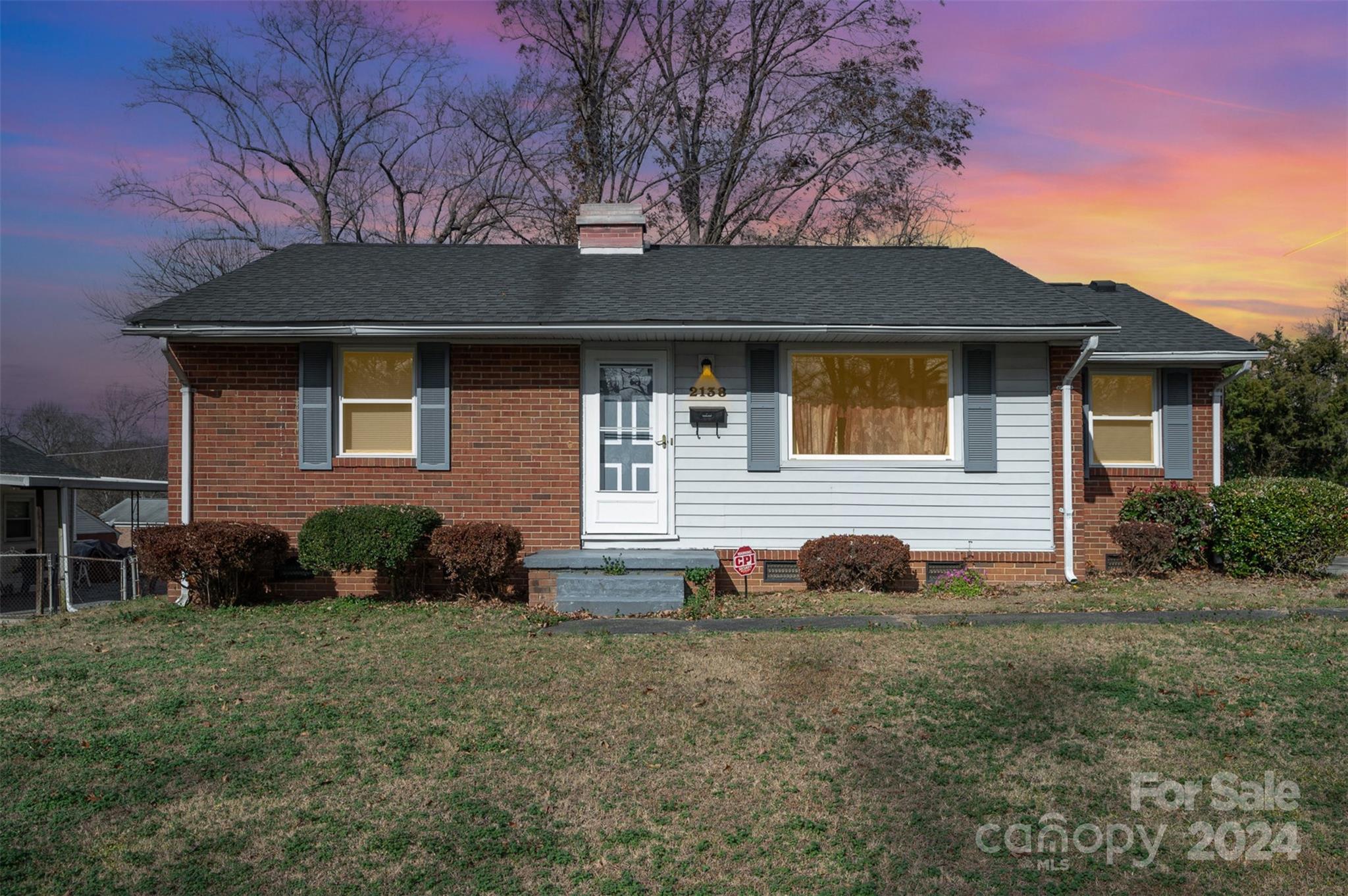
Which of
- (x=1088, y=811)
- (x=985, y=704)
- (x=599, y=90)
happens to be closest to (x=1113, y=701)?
(x=985, y=704)

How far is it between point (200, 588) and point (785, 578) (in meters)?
6.16

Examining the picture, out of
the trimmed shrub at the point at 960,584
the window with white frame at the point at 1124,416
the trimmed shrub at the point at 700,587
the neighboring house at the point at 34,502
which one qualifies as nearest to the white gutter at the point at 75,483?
the neighboring house at the point at 34,502

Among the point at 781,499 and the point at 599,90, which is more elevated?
the point at 599,90

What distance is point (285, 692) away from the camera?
6809 mm

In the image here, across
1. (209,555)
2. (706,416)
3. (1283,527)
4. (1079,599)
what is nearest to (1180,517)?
(1283,527)

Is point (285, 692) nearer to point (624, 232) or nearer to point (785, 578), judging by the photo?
point (785, 578)

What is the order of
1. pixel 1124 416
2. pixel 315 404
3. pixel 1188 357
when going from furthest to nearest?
pixel 1124 416 < pixel 1188 357 < pixel 315 404

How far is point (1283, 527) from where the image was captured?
11.0m

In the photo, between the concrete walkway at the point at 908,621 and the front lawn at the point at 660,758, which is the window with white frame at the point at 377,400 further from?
the concrete walkway at the point at 908,621

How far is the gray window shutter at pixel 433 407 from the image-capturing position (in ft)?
Answer: 35.8

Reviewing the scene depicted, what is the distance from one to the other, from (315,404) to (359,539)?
1.84 m

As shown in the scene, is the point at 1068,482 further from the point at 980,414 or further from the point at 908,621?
the point at 908,621

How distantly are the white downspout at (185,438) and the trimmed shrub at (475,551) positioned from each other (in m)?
2.87

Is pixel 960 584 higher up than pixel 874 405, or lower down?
lower down
